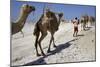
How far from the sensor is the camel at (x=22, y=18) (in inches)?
92.3

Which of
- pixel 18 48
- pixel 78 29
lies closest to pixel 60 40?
pixel 78 29

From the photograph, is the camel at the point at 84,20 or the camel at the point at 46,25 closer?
the camel at the point at 46,25

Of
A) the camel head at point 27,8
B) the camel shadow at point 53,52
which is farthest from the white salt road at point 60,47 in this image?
the camel head at point 27,8

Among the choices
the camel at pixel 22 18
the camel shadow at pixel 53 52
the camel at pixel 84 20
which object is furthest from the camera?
the camel at pixel 84 20

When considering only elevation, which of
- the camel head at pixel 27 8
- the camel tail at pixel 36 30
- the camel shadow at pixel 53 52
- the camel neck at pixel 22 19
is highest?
the camel head at pixel 27 8

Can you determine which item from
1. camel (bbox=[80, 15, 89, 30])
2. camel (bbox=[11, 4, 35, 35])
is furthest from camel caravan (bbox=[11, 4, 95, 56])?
camel (bbox=[80, 15, 89, 30])

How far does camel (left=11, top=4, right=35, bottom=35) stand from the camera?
2.34 metres

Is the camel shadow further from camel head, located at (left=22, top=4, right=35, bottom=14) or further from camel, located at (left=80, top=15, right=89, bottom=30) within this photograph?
camel head, located at (left=22, top=4, right=35, bottom=14)

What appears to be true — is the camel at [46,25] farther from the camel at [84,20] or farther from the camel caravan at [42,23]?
the camel at [84,20]

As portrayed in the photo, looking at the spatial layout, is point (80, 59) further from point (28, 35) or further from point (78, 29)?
point (28, 35)

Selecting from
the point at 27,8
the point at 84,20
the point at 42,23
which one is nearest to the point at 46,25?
the point at 42,23

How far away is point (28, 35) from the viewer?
2.43 meters

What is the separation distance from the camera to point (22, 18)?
2.39m

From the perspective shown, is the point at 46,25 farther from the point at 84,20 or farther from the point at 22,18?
the point at 84,20
